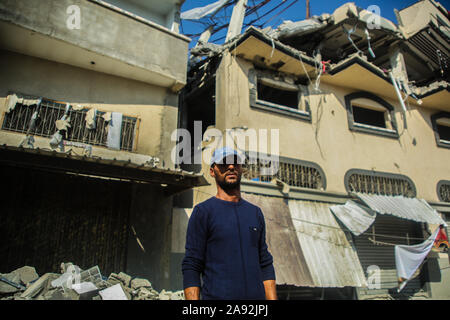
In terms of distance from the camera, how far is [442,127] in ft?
50.6

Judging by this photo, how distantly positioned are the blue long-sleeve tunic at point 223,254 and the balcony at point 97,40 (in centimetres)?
738

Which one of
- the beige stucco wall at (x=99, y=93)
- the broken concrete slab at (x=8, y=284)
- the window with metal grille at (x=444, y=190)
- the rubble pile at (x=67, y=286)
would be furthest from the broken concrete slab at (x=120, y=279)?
the window with metal grille at (x=444, y=190)

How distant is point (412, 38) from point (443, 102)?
3.39m

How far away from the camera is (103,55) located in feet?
26.5

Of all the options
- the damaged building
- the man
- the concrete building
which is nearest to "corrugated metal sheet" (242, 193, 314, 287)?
the damaged building

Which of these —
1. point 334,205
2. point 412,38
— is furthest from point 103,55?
point 412,38

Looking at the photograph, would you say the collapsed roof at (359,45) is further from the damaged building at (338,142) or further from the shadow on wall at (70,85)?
the shadow on wall at (70,85)

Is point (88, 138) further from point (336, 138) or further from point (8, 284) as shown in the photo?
point (336, 138)

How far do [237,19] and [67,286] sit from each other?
10.9m

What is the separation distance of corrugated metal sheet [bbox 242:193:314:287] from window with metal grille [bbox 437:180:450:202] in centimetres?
827

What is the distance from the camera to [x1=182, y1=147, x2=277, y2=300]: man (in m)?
2.14

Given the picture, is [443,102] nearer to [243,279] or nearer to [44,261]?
[243,279]

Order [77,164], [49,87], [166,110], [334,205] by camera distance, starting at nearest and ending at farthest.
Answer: [77,164]
[49,87]
[166,110]
[334,205]

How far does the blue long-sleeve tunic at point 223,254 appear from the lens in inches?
84.0
